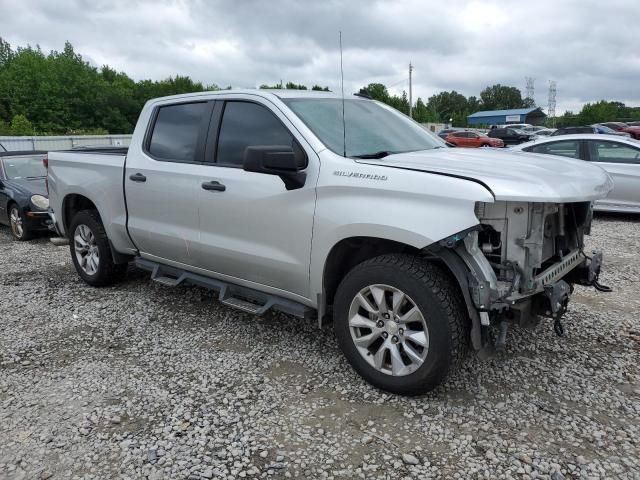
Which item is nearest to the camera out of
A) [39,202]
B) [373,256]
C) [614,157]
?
[373,256]

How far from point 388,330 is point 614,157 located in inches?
300

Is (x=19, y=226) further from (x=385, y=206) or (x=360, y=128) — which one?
(x=385, y=206)

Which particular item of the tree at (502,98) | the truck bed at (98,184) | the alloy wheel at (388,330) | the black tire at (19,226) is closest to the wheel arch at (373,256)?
the alloy wheel at (388,330)

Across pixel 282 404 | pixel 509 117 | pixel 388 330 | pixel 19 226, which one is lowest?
pixel 282 404

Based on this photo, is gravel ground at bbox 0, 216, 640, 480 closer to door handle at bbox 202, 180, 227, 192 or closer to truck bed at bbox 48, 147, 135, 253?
truck bed at bbox 48, 147, 135, 253

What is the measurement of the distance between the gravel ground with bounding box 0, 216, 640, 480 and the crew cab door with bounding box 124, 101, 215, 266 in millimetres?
745

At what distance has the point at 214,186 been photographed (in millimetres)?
4016

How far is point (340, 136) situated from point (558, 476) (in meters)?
2.42

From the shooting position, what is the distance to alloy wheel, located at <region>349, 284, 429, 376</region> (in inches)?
124

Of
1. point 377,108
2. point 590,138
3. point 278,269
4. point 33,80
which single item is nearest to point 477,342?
point 278,269

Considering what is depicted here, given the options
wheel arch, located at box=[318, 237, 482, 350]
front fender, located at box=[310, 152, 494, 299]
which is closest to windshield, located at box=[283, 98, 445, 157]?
front fender, located at box=[310, 152, 494, 299]

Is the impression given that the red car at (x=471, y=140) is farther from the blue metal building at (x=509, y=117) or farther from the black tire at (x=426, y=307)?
the blue metal building at (x=509, y=117)

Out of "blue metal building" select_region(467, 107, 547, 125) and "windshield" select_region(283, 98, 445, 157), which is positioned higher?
"blue metal building" select_region(467, 107, 547, 125)

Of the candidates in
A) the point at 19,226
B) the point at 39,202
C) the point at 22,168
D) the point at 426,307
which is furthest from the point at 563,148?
the point at 22,168
